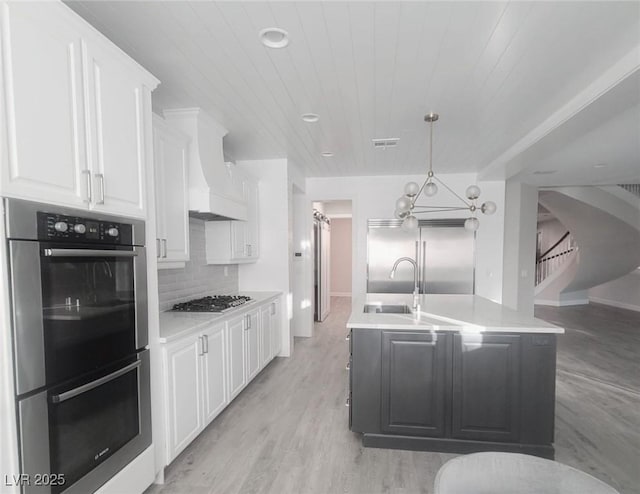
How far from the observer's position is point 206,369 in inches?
95.4

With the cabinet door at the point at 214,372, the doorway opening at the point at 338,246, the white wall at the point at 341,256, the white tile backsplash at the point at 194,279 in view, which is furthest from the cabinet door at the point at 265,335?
the white wall at the point at 341,256

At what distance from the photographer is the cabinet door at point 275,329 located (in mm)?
3932

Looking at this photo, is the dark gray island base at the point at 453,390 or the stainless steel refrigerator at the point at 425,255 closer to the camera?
the dark gray island base at the point at 453,390

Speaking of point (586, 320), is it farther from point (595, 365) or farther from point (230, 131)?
point (230, 131)

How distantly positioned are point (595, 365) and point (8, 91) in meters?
5.70

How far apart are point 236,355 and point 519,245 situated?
15.6 feet

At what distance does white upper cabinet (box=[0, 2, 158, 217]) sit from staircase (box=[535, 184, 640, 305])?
273 inches

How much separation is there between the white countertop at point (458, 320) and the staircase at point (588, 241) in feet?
15.5

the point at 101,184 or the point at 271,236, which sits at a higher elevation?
the point at 101,184

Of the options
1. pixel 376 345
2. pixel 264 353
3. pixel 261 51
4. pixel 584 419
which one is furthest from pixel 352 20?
pixel 584 419

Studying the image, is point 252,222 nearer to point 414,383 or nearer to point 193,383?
point 193,383

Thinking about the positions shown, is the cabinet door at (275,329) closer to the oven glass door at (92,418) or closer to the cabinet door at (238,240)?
the cabinet door at (238,240)

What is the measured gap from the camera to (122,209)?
1661 millimetres

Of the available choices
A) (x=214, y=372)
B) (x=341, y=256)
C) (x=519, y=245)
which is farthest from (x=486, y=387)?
(x=341, y=256)
